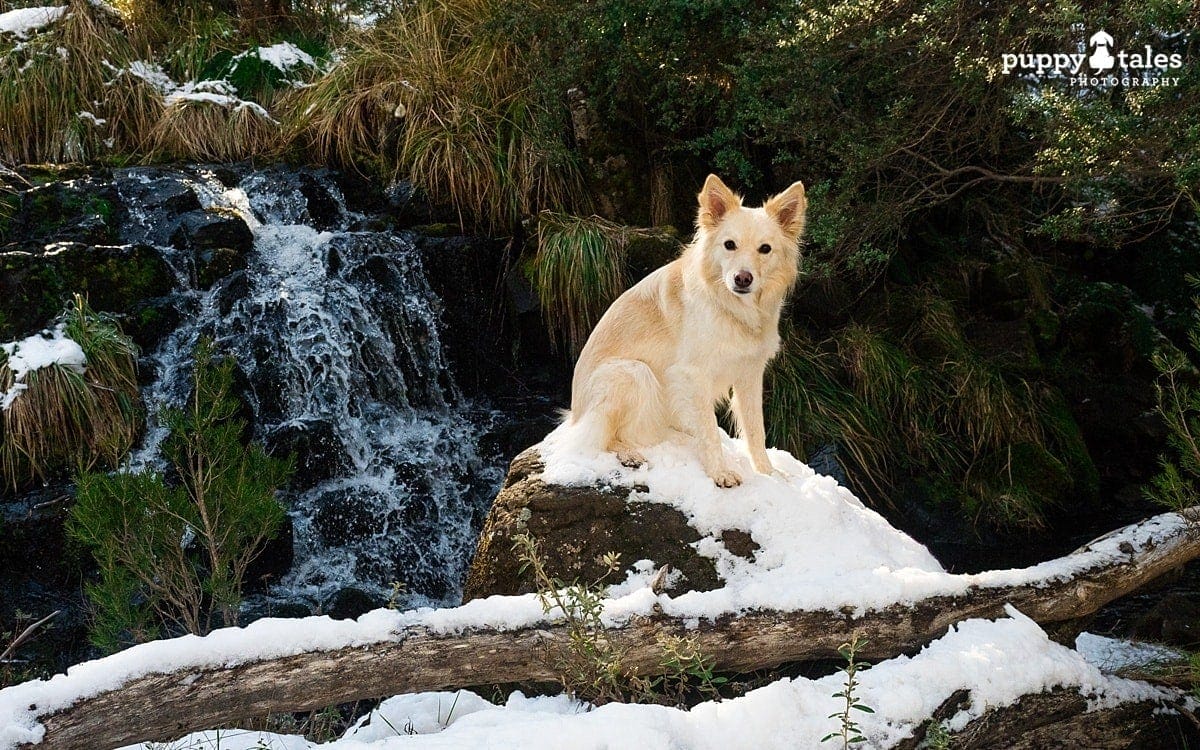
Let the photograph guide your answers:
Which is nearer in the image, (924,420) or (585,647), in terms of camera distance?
(585,647)

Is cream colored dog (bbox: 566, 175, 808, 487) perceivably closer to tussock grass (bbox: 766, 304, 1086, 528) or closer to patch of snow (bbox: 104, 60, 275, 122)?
tussock grass (bbox: 766, 304, 1086, 528)

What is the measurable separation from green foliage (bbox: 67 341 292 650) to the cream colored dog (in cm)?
150

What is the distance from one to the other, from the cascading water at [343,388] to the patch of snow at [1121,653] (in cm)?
347

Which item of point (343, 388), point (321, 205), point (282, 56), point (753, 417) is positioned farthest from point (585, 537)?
point (282, 56)

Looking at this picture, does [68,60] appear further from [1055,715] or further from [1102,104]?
[1055,715]

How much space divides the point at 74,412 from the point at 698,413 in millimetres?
4413

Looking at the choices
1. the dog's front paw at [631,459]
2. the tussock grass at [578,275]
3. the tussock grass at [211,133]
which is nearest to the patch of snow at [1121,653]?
the dog's front paw at [631,459]

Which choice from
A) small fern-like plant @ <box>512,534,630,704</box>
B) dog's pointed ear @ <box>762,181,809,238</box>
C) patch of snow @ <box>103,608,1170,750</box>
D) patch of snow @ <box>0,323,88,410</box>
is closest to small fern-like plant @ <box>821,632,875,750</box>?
patch of snow @ <box>103,608,1170,750</box>

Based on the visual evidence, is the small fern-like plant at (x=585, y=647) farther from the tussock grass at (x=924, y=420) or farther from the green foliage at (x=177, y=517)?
the tussock grass at (x=924, y=420)

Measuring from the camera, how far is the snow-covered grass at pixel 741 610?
2109 millimetres

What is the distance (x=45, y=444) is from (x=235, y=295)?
5.47 ft

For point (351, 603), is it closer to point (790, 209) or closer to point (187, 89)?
point (790, 209)

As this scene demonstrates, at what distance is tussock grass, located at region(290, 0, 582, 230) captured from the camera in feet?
25.7

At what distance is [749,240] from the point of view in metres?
3.44
